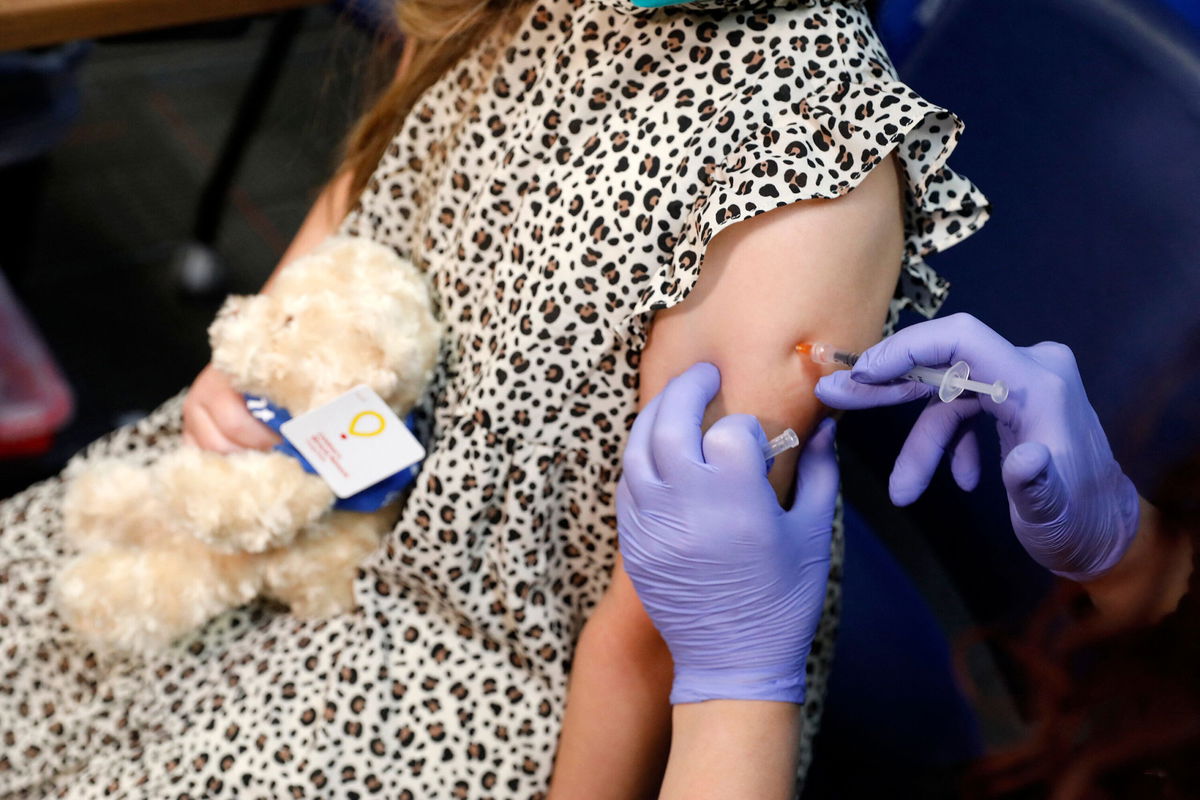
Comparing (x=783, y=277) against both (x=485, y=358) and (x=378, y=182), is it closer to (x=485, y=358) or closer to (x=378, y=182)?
(x=485, y=358)

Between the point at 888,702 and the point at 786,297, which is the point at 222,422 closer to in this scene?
the point at 786,297

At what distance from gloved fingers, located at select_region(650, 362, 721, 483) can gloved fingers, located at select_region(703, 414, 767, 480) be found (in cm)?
1

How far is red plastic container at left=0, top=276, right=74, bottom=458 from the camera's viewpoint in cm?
183

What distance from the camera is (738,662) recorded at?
34.4 inches

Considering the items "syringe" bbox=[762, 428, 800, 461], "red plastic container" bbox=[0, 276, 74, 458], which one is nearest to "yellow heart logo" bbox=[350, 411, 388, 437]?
"syringe" bbox=[762, 428, 800, 461]

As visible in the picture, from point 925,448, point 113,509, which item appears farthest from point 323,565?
point 925,448

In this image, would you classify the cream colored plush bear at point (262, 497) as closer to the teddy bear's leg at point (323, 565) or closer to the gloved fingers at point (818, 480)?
the teddy bear's leg at point (323, 565)

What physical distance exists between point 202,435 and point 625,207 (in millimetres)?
522

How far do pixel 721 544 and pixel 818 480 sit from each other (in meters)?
0.11

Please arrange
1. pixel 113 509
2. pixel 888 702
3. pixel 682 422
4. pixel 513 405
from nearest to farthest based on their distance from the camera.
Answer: pixel 682 422 → pixel 513 405 → pixel 113 509 → pixel 888 702

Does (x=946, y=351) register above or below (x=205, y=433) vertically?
above

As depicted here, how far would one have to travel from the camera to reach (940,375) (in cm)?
76

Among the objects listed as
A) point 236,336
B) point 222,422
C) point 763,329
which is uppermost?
point 763,329

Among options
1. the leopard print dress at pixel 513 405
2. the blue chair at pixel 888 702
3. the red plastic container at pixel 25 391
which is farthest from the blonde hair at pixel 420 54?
the red plastic container at pixel 25 391
